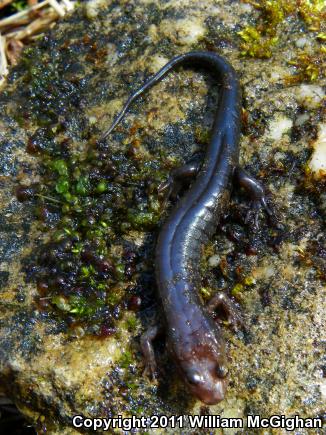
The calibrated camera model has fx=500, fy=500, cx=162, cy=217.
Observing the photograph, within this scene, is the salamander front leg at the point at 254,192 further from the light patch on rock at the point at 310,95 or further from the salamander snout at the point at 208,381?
the salamander snout at the point at 208,381

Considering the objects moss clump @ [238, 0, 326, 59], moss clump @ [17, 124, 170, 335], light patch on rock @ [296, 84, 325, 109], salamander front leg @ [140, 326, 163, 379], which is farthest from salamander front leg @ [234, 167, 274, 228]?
moss clump @ [238, 0, 326, 59]

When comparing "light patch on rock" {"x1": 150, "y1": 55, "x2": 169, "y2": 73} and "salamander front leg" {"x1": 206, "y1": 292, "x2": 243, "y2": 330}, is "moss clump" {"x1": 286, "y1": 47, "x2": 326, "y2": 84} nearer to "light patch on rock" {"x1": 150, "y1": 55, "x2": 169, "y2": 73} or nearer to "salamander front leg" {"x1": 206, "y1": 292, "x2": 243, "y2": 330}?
"light patch on rock" {"x1": 150, "y1": 55, "x2": 169, "y2": 73}

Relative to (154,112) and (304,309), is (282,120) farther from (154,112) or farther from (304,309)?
(304,309)

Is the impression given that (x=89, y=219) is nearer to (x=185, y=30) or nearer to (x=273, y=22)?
(x=185, y=30)

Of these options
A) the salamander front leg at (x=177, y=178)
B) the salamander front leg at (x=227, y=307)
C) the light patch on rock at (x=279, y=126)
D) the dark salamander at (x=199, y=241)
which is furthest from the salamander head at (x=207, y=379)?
the light patch on rock at (x=279, y=126)

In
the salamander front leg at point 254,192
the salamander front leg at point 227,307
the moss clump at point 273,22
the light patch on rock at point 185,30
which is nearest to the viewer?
the salamander front leg at point 227,307
